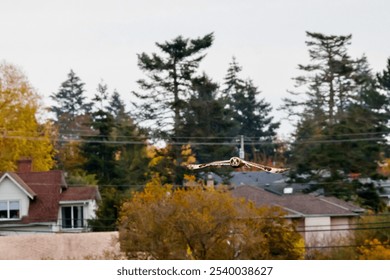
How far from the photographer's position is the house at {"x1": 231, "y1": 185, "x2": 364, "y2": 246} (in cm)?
4019

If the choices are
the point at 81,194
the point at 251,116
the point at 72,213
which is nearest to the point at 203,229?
the point at 81,194

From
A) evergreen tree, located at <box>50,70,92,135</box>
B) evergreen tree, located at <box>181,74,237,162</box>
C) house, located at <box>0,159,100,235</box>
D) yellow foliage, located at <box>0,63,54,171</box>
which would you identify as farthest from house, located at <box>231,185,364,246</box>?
evergreen tree, located at <box>50,70,92,135</box>

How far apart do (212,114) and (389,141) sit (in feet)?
25.2

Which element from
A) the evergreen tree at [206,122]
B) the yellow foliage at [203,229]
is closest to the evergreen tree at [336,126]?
the evergreen tree at [206,122]

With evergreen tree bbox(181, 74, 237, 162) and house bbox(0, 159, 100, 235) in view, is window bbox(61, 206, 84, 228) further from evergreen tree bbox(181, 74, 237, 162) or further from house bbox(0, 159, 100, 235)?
evergreen tree bbox(181, 74, 237, 162)

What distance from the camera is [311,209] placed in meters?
42.5

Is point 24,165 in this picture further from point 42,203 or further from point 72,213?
point 72,213

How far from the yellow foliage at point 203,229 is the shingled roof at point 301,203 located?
9.33 metres

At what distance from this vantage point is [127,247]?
2917cm

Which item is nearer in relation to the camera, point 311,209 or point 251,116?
point 311,209

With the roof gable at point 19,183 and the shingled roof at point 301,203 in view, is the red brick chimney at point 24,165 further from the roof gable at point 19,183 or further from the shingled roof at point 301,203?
the shingled roof at point 301,203

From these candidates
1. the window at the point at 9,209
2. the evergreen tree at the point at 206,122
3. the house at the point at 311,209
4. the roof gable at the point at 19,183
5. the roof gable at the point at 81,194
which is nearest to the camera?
the house at the point at 311,209

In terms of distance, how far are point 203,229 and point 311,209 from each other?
45.4 feet

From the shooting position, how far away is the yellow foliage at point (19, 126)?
50719mm
